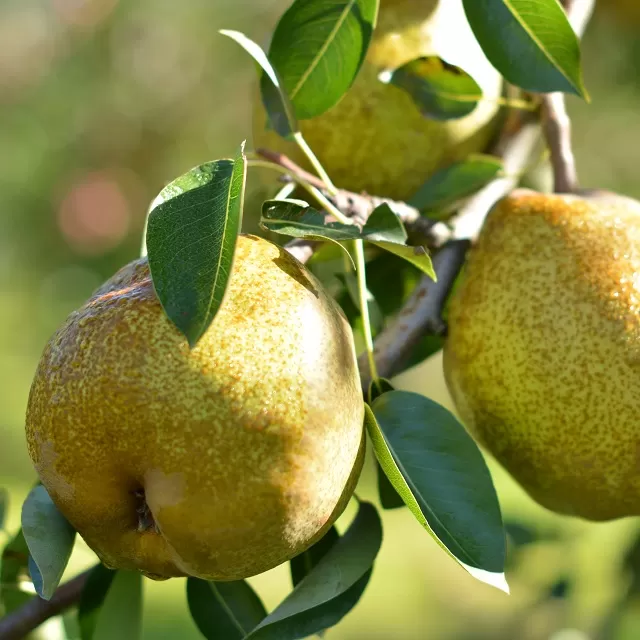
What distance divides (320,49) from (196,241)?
0.31 metres

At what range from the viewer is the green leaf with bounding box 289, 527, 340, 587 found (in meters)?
0.78

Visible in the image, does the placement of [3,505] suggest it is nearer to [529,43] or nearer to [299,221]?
[299,221]

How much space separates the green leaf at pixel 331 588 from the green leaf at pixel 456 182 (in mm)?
356

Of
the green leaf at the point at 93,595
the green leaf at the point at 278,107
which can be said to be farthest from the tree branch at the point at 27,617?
the green leaf at the point at 278,107

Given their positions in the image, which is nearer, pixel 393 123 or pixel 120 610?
pixel 120 610

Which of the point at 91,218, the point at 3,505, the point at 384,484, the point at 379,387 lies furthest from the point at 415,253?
the point at 91,218

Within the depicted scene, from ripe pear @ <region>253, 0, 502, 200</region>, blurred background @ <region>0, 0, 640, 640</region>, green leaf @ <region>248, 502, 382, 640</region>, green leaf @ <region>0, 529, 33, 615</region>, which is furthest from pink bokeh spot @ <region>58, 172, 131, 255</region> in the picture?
green leaf @ <region>248, 502, 382, 640</region>

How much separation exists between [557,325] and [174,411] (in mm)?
391

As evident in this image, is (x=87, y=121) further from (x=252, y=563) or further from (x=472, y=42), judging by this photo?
(x=252, y=563)

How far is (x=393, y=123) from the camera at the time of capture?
3.43ft

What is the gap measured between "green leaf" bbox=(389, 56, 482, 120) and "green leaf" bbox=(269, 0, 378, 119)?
0.41 ft

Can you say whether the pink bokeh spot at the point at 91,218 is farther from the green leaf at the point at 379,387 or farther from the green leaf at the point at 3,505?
the green leaf at the point at 379,387

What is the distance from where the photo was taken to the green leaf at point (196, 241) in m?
0.55

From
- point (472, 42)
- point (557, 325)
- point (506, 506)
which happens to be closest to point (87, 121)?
point (506, 506)
